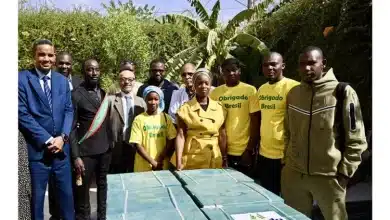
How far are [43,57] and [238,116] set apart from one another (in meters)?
1.81

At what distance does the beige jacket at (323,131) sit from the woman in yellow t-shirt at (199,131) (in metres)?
0.68

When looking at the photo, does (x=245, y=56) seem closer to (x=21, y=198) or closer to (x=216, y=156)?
(x=216, y=156)

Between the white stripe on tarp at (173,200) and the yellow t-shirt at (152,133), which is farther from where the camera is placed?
the yellow t-shirt at (152,133)

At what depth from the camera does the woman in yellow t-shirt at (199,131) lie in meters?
3.32

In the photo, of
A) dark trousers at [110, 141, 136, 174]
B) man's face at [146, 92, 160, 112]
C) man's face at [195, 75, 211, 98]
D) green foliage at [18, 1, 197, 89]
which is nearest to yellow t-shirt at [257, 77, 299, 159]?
man's face at [195, 75, 211, 98]

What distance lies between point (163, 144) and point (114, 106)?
0.75 metres

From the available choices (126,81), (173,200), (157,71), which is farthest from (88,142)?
(173,200)

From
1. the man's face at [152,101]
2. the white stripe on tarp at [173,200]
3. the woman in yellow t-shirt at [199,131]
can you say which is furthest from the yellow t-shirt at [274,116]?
the white stripe on tarp at [173,200]

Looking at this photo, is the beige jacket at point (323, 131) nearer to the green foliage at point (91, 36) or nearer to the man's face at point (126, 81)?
the man's face at point (126, 81)

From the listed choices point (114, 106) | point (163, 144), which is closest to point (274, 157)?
point (163, 144)

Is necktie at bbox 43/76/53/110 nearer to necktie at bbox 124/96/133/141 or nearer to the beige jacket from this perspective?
necktie at bbox 124/96/133/141

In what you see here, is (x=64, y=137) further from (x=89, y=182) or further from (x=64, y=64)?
(x=64, y=64)

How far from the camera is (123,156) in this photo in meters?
4.17

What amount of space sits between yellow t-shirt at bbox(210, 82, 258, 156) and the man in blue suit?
1476 millimetres
